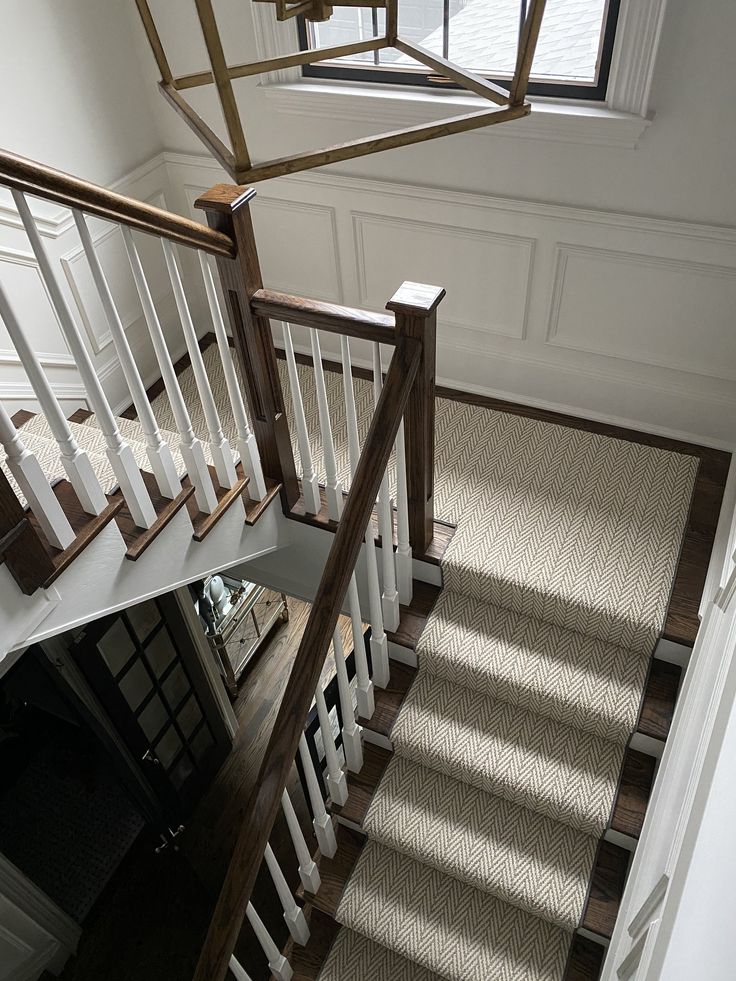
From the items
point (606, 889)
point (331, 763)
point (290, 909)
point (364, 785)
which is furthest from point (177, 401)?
point (606, 889)

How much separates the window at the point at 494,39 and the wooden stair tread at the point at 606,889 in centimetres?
234

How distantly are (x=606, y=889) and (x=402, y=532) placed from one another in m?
1.15

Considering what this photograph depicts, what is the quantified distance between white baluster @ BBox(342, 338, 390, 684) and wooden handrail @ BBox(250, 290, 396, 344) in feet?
0.25

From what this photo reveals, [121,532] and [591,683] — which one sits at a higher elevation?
[121,532]

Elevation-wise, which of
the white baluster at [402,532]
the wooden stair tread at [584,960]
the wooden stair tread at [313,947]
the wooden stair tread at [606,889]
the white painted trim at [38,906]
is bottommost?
the white painted trim at [38,906]

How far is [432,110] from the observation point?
8.41ft

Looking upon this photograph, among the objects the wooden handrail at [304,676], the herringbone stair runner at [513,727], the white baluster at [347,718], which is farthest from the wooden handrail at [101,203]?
the herringbone stair runner at [513,727]

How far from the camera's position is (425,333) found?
184 cm

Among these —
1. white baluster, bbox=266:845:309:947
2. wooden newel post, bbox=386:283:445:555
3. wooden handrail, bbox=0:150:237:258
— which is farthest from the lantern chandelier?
white baluster, bbox=266:845:309:947

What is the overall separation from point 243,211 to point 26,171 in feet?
1.79

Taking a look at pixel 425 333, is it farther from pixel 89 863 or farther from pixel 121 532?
pixel 89 863

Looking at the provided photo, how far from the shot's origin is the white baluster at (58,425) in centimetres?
141

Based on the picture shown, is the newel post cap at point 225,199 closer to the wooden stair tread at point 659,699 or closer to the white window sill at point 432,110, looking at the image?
the white window sill at point 432,110

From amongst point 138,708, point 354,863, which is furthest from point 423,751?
point 138,708
